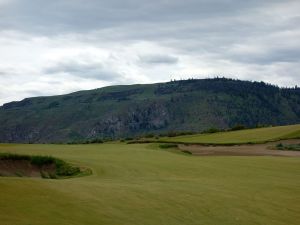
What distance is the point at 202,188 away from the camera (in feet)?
74.2

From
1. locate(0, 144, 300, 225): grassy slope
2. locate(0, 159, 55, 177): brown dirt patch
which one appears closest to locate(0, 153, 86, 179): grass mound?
locate(0, 159, 55, 177): brown dirt patch

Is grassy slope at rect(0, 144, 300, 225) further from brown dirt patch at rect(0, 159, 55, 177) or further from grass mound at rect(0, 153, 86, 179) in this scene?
brown dirt patch at rect(0, 159, 55, 177)

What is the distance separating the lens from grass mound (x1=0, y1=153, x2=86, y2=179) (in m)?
31.7

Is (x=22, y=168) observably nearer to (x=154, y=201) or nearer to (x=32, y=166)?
(x=32, y=166)

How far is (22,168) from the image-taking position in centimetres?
3397

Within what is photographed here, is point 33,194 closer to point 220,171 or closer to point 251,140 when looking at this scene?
point 220,171

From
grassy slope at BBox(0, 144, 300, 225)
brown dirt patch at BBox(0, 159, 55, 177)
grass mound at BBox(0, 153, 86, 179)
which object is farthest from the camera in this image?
brown dirt patch at BBox(0, 159, 55, 177)

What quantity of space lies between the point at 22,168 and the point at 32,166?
2.36ft

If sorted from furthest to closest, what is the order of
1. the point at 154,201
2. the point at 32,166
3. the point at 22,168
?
the point at 32,166 < the point at 22,168 < the point at 154,201

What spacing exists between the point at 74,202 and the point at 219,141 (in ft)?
187

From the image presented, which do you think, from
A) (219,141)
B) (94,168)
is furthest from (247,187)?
(219,141)

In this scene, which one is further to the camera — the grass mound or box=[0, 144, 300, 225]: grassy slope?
the grass mound

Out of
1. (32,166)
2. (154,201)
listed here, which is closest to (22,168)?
(32,166)

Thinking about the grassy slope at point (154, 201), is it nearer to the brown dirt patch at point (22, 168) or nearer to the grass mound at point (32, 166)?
the grass mound at point (32, 166)
